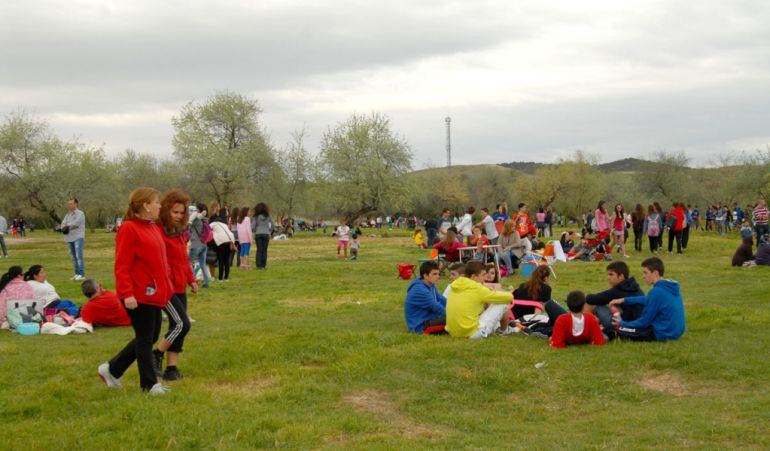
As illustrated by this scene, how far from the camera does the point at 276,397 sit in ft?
20.8

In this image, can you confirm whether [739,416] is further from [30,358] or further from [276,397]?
[30,358]

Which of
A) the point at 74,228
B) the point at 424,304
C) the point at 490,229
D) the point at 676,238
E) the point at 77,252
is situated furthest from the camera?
the point at 676,238

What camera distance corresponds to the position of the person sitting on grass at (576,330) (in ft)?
25.9

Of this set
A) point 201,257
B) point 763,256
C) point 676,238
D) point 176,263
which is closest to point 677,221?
point 676,238

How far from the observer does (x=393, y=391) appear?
21.7ft

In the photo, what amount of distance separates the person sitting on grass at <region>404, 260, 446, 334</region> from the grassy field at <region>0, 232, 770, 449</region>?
1.18 ft

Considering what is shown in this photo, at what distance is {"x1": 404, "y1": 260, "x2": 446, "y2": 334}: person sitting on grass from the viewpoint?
29.1ft

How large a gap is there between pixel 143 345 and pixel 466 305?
3947 millimetres

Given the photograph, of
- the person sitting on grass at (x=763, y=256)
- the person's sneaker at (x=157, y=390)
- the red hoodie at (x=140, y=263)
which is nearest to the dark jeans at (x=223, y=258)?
the person's sneaker at (x=157, y=390)

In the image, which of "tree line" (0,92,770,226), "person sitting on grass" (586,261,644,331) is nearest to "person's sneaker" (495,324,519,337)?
"person sitting on grass" (586,261,644,331)

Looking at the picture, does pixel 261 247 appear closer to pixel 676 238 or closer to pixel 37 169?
pixel 676 238

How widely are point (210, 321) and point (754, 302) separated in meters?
9.11

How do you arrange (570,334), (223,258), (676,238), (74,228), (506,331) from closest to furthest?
(570,334)
(506,331)
(223,258)
(74,228)
(676,238)

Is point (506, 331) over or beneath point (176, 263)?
beneath
